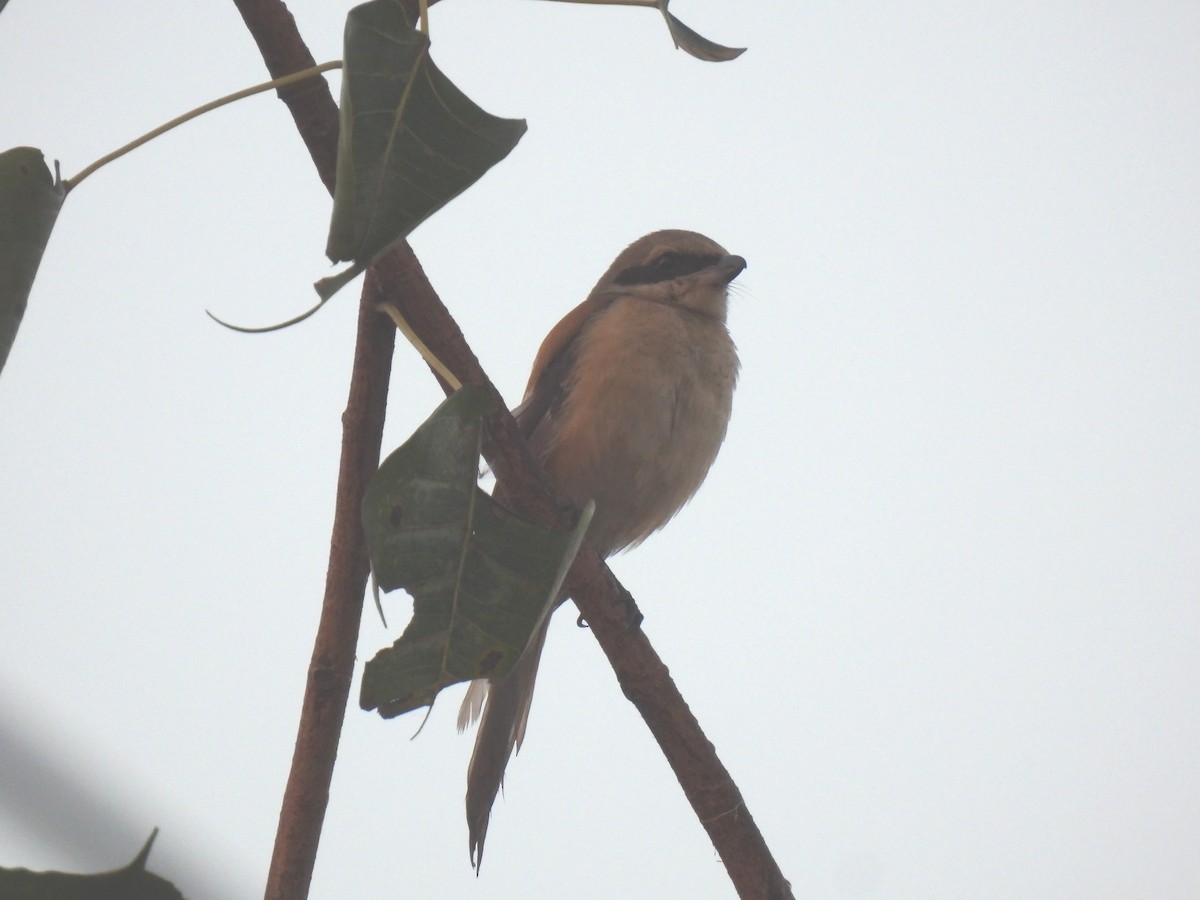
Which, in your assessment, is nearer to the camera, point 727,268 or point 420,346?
point 420,346

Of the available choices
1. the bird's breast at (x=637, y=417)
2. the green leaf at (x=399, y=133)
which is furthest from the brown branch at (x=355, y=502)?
the bird's breast at (x=637, y=417)

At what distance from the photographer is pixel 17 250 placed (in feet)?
4.24

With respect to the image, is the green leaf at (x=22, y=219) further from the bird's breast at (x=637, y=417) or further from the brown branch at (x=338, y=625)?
the bird's breast at (x=637, y=417)

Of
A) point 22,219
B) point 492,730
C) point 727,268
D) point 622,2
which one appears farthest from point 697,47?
point 727,268

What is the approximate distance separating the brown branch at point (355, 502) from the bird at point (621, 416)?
40.7 inches

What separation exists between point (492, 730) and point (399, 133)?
2.00 m

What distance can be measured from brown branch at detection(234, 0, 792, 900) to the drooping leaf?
2.68 ft

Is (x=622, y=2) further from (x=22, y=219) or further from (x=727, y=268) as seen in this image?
(x=727, y=268)

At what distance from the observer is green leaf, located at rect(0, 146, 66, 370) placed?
4.13 feet

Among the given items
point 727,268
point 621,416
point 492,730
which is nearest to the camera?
point 492,730

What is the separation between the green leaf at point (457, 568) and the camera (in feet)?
4.91

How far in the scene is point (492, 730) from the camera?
3.00 m

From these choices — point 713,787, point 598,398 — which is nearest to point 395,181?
point 713,787

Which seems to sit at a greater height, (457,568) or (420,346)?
(420,346)
